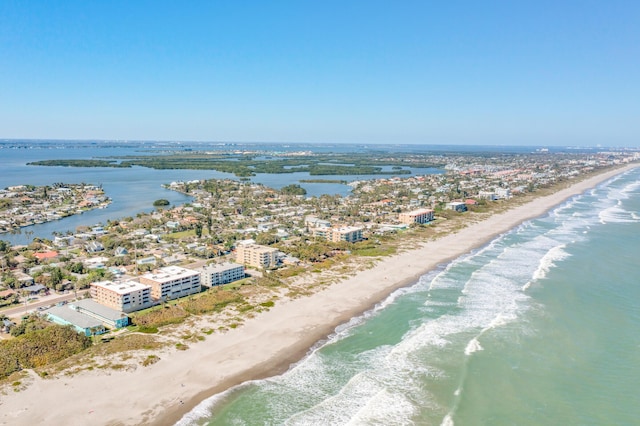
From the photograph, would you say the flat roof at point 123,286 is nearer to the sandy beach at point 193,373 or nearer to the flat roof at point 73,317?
the flat roof at point 73,317

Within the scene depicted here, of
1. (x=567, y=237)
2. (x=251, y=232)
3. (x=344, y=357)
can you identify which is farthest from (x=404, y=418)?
(x=567, y=237)

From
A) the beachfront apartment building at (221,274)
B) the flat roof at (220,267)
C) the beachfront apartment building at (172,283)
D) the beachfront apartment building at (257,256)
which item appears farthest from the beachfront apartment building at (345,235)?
the beachfront apartment building at (172,283)

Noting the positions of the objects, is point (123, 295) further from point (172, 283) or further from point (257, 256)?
point (257, 256)

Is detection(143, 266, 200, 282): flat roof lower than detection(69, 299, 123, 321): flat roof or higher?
higher

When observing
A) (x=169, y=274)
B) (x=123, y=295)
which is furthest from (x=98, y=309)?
(x=169, y=274)

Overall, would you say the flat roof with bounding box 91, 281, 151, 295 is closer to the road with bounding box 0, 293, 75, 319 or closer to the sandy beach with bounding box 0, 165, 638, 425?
the road with bounding box 0, 293, 75, 319

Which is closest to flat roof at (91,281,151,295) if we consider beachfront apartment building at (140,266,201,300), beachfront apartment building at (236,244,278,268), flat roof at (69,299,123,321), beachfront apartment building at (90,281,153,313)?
beachfront apartment building at (90,281,153,313)
